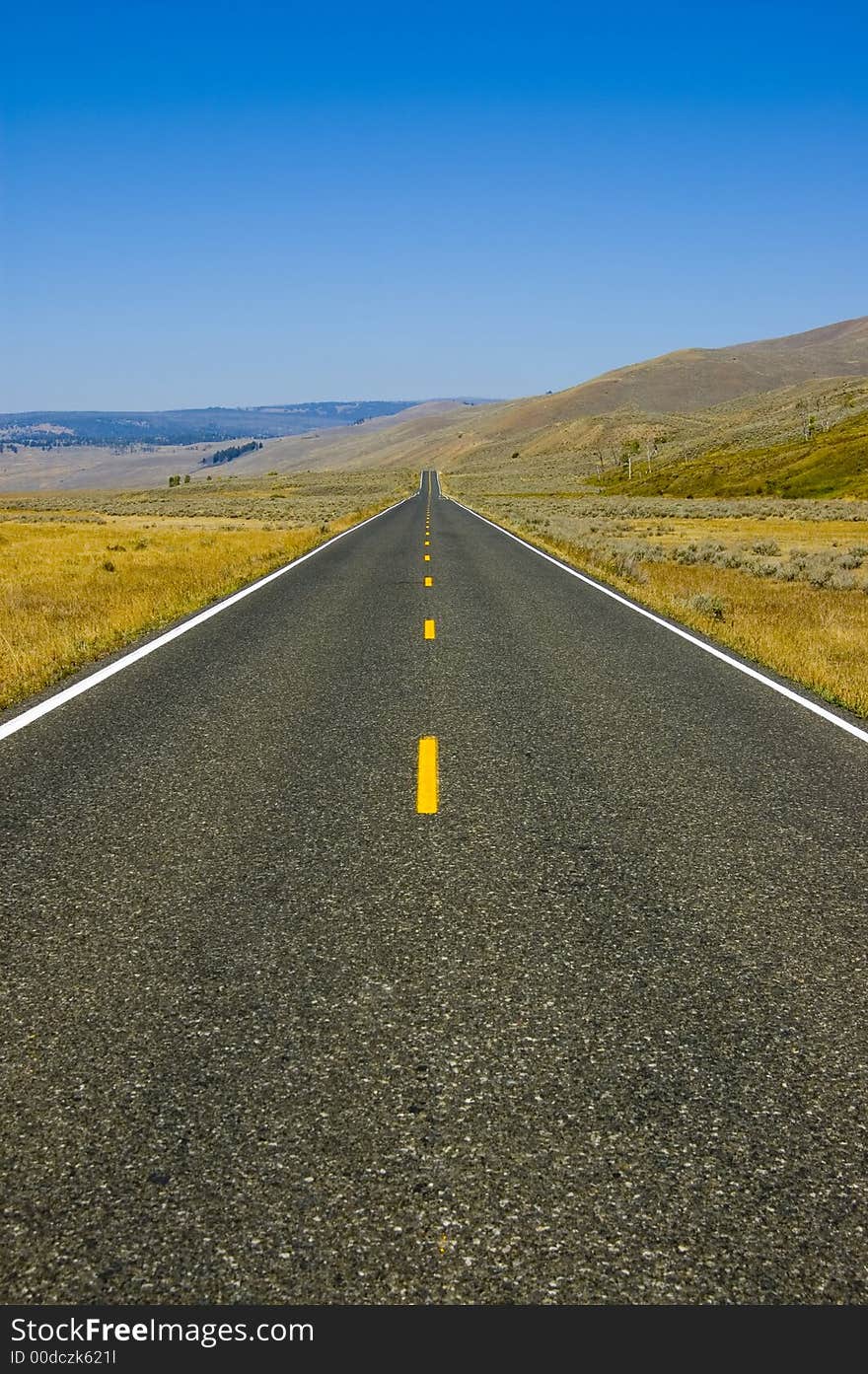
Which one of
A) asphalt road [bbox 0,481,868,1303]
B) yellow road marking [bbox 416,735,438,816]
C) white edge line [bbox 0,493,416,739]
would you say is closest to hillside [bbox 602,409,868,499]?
white edge line [bbox 0,493,416,739]

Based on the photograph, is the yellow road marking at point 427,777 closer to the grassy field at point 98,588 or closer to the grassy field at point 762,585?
the grassy field at point 98,588

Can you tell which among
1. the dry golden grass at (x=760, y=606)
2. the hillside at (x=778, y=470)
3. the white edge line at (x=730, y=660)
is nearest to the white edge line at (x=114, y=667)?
the white edge line at (x=730, y=660)

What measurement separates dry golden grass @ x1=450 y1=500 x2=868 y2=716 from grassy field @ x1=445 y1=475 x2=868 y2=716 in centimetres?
2

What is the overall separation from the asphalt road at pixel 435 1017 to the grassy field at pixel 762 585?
396cm

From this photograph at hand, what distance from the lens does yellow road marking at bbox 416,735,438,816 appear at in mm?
5980

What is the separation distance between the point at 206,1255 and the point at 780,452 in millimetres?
102159

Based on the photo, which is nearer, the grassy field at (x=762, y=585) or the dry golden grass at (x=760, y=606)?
the dry golden grass at (x=760, y=606)

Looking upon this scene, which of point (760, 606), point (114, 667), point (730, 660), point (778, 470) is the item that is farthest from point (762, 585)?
point (778, 470)

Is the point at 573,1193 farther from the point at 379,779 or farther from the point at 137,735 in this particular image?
the point at 137,735

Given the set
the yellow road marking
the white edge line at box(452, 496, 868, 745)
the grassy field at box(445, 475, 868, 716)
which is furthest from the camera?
the grassy field at box(445, 475, 868, 716)

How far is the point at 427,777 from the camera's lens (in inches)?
259

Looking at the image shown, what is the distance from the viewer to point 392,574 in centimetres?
2116

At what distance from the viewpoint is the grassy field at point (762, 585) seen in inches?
453

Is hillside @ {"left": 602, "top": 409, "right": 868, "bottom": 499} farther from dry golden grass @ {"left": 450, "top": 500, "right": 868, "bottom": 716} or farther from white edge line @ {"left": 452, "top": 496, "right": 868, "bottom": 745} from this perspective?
white edge line @ {"left": 452, "top": 496, "right": 868, "bottom": 745}
